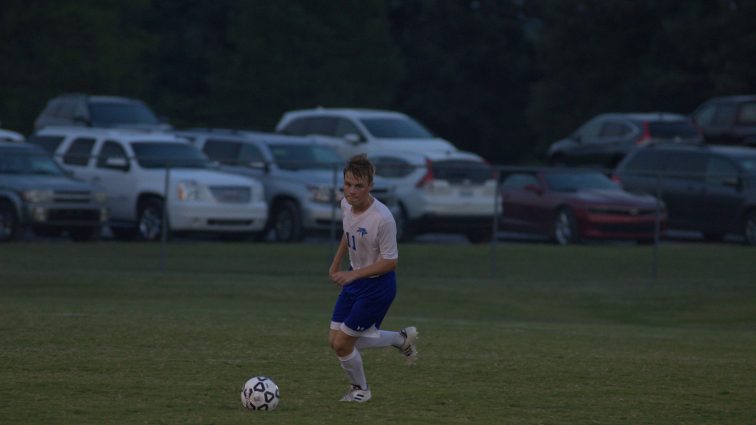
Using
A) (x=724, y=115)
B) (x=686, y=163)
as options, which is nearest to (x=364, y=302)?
(x=686, y=163)

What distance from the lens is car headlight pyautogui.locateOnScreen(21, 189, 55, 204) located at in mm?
22656

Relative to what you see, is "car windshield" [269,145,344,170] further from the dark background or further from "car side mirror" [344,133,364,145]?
the dark background

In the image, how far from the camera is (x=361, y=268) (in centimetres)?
959

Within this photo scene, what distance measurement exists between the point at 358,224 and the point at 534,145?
2392 inches

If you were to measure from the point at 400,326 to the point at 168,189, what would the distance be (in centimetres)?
753

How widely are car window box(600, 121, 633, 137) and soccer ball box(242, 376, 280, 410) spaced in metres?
27.7

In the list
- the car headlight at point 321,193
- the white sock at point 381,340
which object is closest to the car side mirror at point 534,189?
the car headlight at point 321,193

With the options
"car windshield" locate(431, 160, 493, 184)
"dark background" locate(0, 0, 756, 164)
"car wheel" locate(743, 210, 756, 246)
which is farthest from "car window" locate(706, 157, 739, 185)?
"dark background" locate(0, 0, 756, 164)

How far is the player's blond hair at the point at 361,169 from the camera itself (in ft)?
31.1

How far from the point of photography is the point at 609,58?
2457 inches

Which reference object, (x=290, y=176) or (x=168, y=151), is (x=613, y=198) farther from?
(x=168, y=151)

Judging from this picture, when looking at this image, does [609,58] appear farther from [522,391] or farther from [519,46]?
[522,391]

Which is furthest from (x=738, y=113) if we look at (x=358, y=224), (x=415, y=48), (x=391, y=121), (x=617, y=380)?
(x=415, y=48)

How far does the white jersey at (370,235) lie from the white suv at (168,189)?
13281 millimetres
